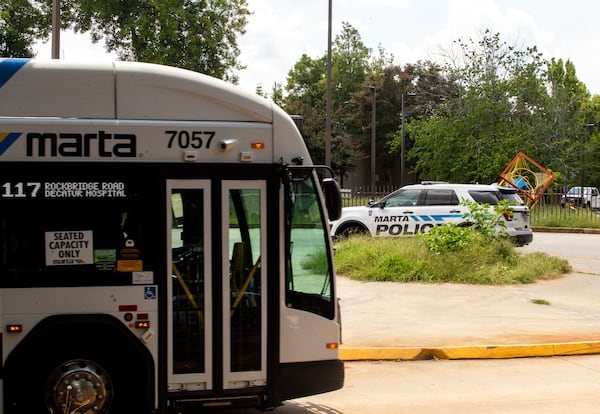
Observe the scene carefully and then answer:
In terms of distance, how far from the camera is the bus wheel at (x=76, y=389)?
567 centimetres

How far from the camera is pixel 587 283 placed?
14.8m

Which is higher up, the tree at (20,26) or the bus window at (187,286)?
the tree at (20,26)

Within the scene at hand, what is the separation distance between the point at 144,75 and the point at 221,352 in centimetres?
229

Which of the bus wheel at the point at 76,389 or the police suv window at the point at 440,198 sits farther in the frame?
the police suv window at the point at 440,198

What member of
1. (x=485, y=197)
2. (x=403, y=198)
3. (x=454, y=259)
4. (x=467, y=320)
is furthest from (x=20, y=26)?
(x=467, y=320)

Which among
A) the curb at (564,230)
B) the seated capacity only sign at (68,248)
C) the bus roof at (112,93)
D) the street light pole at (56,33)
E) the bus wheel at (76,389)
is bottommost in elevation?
the bus wheel at (76,389)

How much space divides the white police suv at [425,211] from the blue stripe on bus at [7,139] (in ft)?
43.9

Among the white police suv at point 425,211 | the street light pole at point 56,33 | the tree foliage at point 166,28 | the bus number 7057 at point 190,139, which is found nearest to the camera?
the bus number 7057 at point 190,139

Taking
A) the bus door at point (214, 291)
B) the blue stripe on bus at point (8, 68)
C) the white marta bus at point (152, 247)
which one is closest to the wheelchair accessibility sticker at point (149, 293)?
the white marta bus at point (152, 247)

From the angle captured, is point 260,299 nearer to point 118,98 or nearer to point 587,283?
point 118,98

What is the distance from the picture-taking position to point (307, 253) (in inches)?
246

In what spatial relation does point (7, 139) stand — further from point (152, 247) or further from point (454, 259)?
point (454, 259)

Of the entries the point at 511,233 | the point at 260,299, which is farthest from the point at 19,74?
the point at 511,233

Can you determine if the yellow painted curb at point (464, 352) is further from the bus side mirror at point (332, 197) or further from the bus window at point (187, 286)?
the bus window at point (187, 286)
